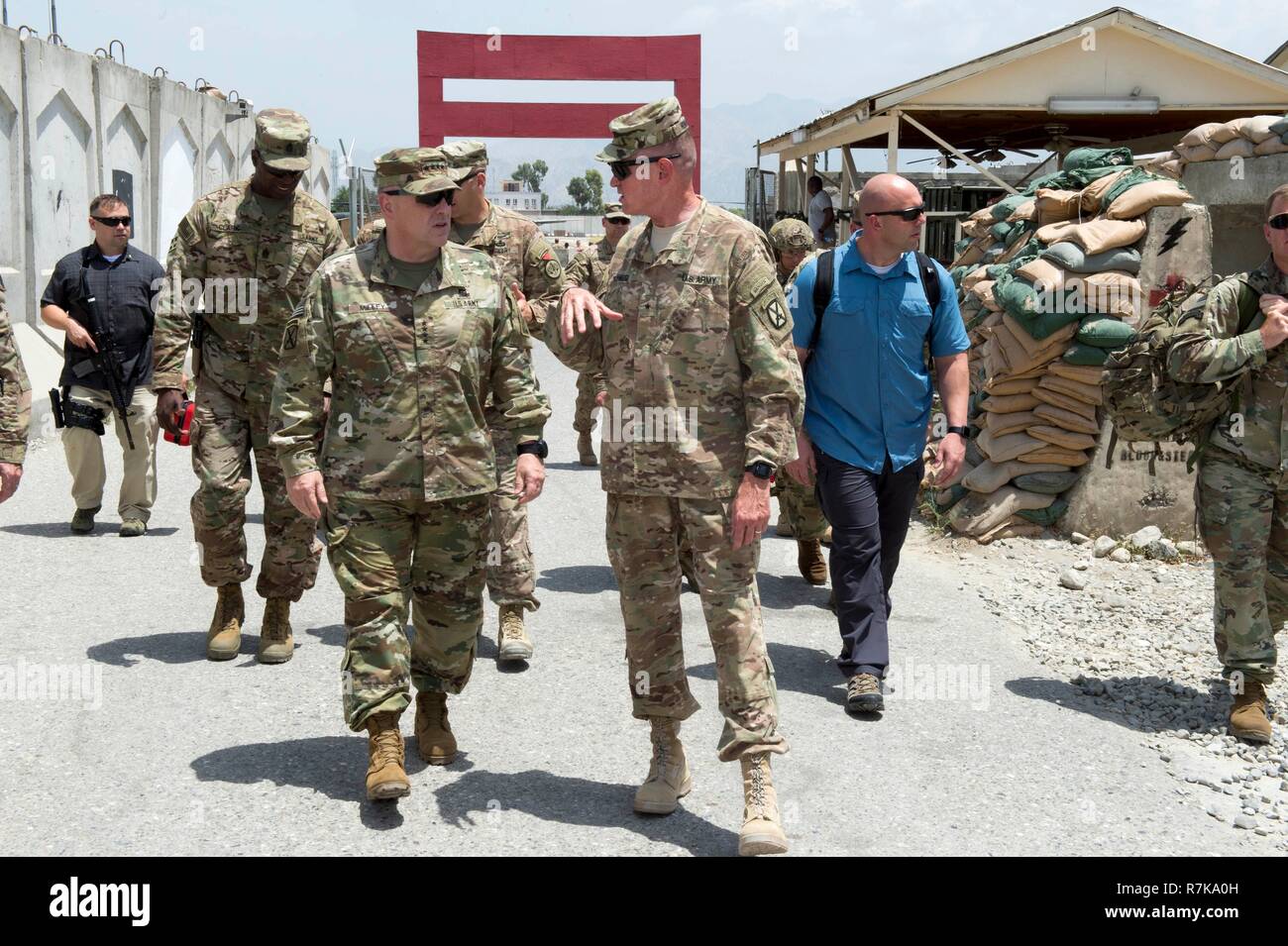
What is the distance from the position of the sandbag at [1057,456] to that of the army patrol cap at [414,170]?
5320 mm

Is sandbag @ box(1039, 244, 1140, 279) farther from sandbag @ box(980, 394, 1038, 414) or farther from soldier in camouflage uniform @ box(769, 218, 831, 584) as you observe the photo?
soldier in camouflage uniform @ box(769, 218, 831, 584)

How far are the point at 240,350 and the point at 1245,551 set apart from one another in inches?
164

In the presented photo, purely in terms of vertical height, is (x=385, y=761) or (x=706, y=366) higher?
(x=706, y=366)

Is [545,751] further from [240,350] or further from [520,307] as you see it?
[240,350]

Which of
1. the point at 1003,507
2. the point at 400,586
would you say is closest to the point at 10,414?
the point at 400,586

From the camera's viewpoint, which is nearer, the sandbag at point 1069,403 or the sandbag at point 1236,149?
the sandbag at point 1069,403

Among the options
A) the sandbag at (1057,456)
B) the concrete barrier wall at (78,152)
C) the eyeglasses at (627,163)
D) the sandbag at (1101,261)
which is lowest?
the sandbag at (1057,456)

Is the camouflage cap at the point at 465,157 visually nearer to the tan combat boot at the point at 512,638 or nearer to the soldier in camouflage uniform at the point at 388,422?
the soldier in camouflage uniform at the point at 388,422

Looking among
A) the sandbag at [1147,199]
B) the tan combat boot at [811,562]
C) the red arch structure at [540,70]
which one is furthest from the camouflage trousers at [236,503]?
the red arch structure at [540,70]

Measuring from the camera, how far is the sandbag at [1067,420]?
336 inches

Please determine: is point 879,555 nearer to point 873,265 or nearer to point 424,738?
point 873,265

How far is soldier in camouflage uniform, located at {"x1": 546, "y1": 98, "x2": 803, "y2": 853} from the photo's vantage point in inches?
160

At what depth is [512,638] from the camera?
609 centimetres

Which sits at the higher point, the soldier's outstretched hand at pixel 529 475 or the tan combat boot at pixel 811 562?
the soldier's outstretched hand at pixel 529 475
